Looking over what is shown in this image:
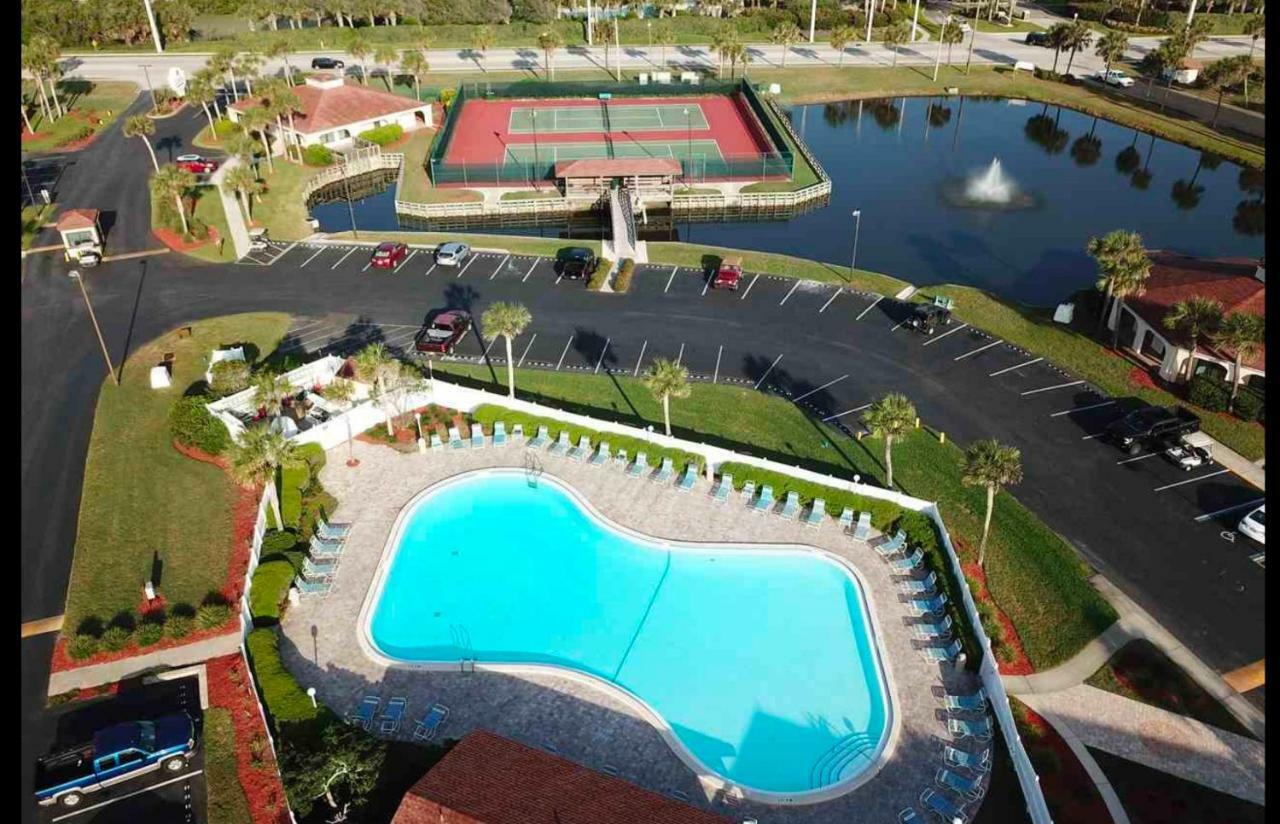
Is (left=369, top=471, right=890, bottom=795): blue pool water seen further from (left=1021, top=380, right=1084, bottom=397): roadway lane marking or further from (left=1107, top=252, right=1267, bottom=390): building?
(left=1107, top=252, right=1267, bottom=390): building

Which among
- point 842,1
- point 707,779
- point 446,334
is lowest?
point 707,779

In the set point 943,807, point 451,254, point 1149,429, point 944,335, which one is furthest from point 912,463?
point 451,254

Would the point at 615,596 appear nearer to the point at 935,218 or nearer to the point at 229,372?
Result: the point at 229,372

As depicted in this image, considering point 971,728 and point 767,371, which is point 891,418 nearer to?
point 767,371

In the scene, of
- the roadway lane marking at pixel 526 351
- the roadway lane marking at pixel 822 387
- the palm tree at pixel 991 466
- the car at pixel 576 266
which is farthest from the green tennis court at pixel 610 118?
the palm tree at pixel 991 466

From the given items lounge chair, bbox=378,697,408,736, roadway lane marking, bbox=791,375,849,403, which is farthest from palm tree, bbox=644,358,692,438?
lounge chair, bbox=378,697,408,736

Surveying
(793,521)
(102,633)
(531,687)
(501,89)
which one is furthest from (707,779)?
(501,89)
